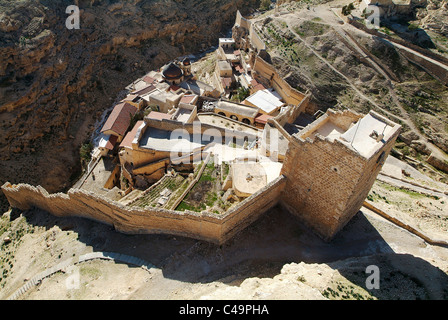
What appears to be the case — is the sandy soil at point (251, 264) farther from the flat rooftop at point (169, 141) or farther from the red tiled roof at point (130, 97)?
the red tiled roof at point (130, 97)

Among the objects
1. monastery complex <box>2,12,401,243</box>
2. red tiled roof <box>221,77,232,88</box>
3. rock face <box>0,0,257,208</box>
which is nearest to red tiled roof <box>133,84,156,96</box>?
monastery complex <box>2,12,401,243</box>

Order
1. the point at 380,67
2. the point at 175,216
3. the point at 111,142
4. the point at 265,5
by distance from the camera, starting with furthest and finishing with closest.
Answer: the point at 265,5
the point at 380,67
the point at 111,142
the point at 175,216

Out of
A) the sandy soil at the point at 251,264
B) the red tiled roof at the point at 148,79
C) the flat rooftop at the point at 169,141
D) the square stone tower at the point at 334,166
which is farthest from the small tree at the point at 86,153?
the square stone tower at the point at 334,166

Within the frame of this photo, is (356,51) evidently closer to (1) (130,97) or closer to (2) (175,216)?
(1) (130,97)

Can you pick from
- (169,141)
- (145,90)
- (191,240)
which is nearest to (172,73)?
(145,90)

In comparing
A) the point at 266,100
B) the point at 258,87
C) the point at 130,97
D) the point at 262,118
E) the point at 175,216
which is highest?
the point at 175,216

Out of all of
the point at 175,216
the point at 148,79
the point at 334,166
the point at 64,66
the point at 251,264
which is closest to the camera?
the point at 334,166

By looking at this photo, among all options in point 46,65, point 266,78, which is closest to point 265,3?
Answer: point 266,78

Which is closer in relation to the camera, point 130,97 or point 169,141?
point 169,141
